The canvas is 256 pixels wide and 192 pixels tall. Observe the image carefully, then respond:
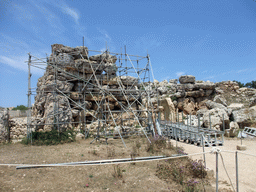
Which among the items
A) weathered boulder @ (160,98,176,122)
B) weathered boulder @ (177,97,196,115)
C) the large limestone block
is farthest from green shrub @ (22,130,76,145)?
weathered boulder @ (177,97,196,115)

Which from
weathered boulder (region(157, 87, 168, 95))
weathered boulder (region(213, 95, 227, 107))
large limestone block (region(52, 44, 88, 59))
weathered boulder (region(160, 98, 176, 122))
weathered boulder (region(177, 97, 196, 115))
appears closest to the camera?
large limestone block (region(52, 44, 88, 59))

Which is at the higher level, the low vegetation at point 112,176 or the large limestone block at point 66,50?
the large limestone block at point 66,50

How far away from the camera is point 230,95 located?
21.3 metres

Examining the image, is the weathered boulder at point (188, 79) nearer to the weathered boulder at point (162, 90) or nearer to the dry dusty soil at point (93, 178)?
the weathered boulder at point (162, 90)

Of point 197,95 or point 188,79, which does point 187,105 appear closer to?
point 197,95

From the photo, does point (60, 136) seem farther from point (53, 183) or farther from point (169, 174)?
point (169, 174)

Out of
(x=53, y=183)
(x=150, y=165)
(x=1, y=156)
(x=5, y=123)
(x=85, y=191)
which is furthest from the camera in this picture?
(x=5, y=123)

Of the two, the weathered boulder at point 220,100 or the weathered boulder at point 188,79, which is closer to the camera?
the weathered boulder at point 220,100

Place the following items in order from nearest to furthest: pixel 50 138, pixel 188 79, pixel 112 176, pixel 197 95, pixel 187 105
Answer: pixel 112 176 < pixel 50 138 < pixel 187 105 < pixel 197 95 < pixel 188 79

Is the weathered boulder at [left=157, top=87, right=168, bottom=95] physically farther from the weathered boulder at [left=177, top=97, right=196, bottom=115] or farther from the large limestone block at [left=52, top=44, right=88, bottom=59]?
the large limestone block at [left=52, top=44, right=88, bottom=59]

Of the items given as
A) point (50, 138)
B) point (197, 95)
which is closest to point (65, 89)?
point (50, 138)

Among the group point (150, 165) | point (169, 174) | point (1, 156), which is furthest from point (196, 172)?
point (1, 156)

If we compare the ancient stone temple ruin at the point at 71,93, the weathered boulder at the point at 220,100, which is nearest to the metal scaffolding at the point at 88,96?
the ancient stone temple ruin at the point at 71,93

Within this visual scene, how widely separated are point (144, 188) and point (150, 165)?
1.59m
